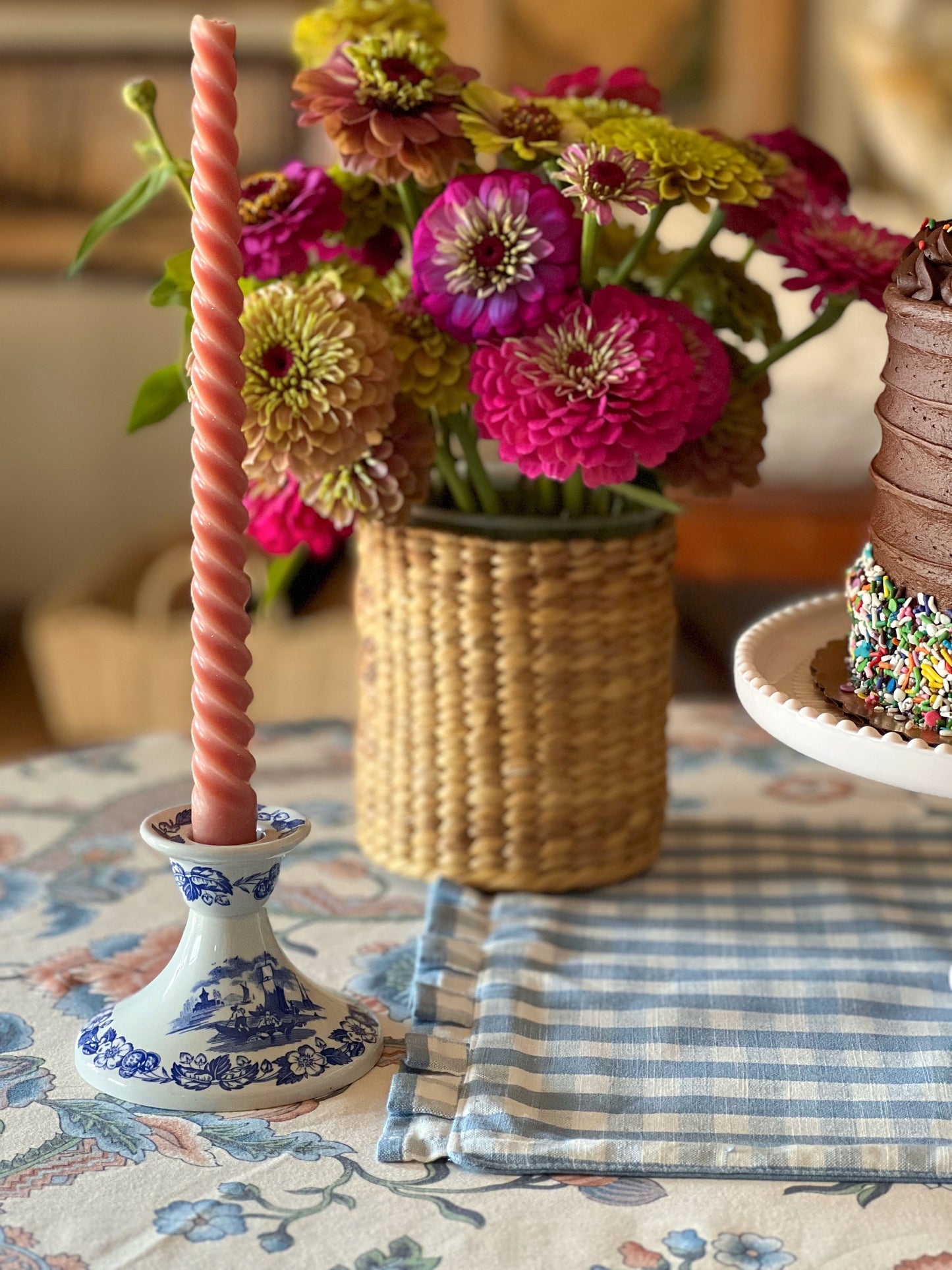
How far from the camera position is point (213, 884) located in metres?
0.55

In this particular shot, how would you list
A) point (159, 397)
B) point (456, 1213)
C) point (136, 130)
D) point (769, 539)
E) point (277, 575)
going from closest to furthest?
point (456, 1213) → point (159, 397) → point (277, 575) → point (769, 539) → point (136, 130)

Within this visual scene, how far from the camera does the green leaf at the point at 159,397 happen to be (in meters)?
0.71

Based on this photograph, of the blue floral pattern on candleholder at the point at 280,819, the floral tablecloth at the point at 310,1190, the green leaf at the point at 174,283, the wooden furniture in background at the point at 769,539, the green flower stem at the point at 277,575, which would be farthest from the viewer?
the wooden furniture in background at the point at 769,539

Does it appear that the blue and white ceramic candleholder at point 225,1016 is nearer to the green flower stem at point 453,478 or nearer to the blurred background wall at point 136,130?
the green flower stem at point 453,478

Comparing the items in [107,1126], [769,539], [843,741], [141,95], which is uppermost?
[141,95]

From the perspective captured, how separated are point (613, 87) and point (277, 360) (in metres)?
0.27

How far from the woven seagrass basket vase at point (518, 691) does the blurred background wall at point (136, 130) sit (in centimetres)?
203

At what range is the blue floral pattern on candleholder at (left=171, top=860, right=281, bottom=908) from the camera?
0.55 metres

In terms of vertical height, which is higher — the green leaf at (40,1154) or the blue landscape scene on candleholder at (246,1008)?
the blue landscape scene on candleholder at (246,1008)

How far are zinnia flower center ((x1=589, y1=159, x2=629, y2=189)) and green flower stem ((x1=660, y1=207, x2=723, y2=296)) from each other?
11 cm

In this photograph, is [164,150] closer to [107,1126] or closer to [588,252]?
[588,252]

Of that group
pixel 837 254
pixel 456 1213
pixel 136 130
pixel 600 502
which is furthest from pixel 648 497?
pixel 136 130

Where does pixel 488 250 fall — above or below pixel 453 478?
above

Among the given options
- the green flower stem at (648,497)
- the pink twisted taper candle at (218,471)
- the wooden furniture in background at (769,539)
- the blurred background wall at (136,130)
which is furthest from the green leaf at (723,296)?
the blurred background wall at (136,130)
